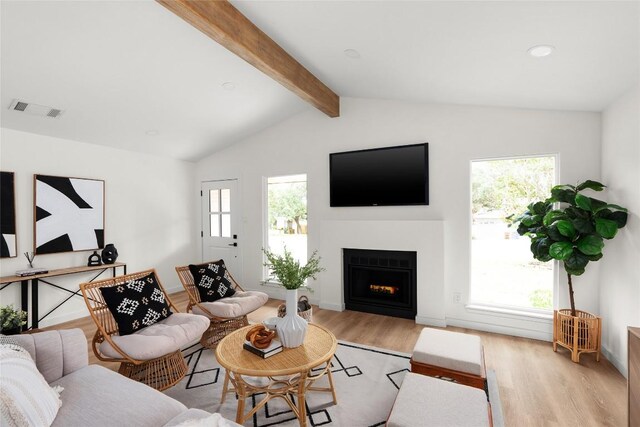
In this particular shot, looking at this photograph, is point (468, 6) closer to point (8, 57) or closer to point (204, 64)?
point (204, 64)

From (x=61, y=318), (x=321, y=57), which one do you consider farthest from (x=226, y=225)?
(x=321, y=57)

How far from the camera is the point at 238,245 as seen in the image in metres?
5.17

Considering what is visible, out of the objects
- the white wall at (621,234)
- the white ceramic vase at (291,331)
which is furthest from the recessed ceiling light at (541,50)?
the white ceramic vase at (291,331)

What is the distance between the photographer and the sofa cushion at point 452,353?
6.61 ft

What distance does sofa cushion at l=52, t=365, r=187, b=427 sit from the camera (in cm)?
142

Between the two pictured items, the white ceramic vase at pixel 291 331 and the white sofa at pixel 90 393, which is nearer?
the white sofa at pixel 90 393

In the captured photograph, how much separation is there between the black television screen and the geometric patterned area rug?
1.88m

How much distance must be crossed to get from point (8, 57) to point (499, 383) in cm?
466

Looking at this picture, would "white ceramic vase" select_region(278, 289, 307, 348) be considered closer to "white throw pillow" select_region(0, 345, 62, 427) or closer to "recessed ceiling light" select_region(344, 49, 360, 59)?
"white throw pillow" select_region(0, 345, 62, 427)

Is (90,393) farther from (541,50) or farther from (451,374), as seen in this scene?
(541,50)

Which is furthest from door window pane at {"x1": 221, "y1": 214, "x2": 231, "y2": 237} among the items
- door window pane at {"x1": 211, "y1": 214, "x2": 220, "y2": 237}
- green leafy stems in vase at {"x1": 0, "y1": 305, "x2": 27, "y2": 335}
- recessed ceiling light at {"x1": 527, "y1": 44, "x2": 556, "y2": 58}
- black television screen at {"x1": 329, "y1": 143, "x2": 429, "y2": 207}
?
recessed ceiling light at {"x1": 527, "y1": 44, "x2": 556, "y2": 58}

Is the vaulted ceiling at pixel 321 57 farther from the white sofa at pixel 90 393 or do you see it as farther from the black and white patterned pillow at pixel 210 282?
the white sofa at pixel 90 393

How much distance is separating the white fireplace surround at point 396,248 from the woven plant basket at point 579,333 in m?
1.10

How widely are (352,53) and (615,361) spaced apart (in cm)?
350
